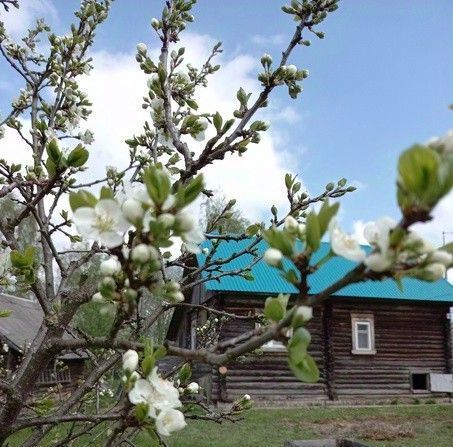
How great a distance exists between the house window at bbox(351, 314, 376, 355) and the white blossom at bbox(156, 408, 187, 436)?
15.1 m

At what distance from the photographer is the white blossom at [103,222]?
3.37 ft

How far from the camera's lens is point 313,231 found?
0.92 m

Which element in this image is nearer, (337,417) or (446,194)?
(446,194)

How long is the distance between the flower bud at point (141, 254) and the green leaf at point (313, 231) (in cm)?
28

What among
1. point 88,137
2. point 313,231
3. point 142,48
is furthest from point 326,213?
point 88,137

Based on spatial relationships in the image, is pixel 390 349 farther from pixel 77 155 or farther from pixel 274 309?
pixel 274 309

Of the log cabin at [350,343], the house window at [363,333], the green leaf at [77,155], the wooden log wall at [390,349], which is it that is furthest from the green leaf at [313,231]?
the house window at [363,333]

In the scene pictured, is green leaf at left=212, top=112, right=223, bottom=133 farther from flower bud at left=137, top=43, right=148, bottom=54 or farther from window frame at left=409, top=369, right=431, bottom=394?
window frame at left=409, top=369, right=431, bottom=394

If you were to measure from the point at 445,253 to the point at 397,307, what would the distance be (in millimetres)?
16057

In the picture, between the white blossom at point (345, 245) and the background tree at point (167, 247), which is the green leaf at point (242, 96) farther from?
the white blossom at point (345, 245)

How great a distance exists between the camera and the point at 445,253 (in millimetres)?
888

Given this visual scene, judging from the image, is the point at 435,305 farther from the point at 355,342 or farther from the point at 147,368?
the point at 147,368

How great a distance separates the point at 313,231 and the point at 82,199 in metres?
0.43

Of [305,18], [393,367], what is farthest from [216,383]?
[305,18]
